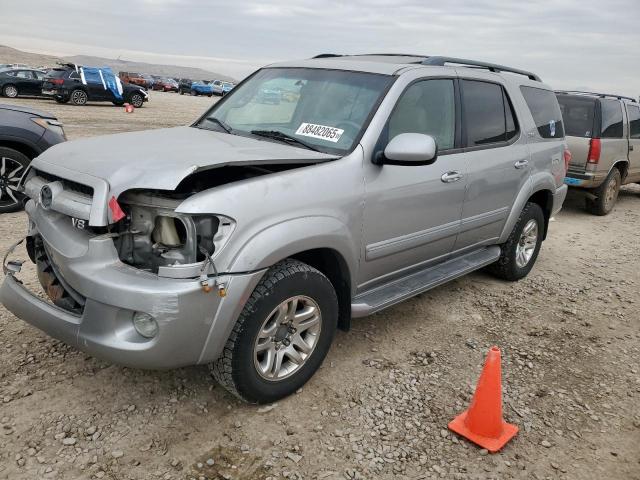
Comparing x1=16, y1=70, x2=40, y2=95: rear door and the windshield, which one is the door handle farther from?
x1=16, y1=70, x2=40, y2=95: rear door

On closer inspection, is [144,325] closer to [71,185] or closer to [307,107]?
[71,185]

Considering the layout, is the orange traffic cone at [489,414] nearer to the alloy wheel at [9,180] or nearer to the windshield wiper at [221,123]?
the windshield wiper at [221,123]

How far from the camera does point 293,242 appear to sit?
2.78 meters

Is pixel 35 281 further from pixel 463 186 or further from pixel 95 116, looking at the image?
pixel 95 116

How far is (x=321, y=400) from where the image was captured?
3.14 metres

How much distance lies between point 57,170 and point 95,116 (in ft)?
60.7

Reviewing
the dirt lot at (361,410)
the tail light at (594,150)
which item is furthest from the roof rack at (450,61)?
the tail light at (594,150)

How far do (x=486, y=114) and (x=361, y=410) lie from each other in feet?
8.61

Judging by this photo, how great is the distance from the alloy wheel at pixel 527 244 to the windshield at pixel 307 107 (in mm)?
2493

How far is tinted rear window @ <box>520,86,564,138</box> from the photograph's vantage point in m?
5.03

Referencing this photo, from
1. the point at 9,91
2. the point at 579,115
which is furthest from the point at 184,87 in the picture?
the point at 579,115

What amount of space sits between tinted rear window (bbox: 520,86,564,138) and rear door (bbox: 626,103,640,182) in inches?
180

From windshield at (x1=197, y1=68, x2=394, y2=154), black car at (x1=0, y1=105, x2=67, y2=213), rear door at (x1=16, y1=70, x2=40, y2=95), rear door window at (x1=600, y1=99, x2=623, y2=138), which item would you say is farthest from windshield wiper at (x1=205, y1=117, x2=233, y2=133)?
rear door at (x1=16, y1=70, x2=40, y2=95)

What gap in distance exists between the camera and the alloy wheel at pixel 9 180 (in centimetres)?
608
